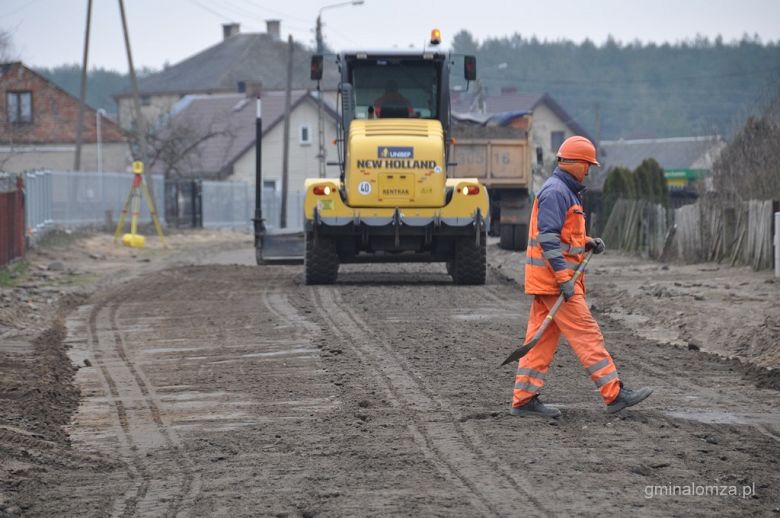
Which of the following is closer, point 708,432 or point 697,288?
point 708,432

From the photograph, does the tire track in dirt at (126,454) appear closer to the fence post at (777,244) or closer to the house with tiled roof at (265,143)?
the fence post at (777,244)

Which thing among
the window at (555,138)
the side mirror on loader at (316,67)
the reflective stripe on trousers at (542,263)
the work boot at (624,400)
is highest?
the side mirror on loader at (316,67)

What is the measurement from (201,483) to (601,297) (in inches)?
462

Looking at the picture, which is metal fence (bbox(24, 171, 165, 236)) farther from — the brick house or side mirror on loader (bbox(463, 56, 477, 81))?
the brick house

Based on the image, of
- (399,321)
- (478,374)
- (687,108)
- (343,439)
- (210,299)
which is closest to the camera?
(343,439)

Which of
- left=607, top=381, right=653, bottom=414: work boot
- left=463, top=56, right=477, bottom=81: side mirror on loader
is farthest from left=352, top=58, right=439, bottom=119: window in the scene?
left=607, top=381, right=653, bottom=414: work boot

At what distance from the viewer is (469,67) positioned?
18859 millimetres

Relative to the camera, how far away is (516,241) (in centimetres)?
2836

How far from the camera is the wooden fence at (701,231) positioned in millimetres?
20625

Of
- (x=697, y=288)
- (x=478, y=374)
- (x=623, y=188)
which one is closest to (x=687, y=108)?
(x=623, y=188)

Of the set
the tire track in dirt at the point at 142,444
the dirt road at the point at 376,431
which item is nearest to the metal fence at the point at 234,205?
the dirt road at the point at 376,431

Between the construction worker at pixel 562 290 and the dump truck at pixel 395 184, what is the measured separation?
908 centimetres

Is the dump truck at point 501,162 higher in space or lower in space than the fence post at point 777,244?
higher

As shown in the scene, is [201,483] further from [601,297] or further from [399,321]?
[601,297]
